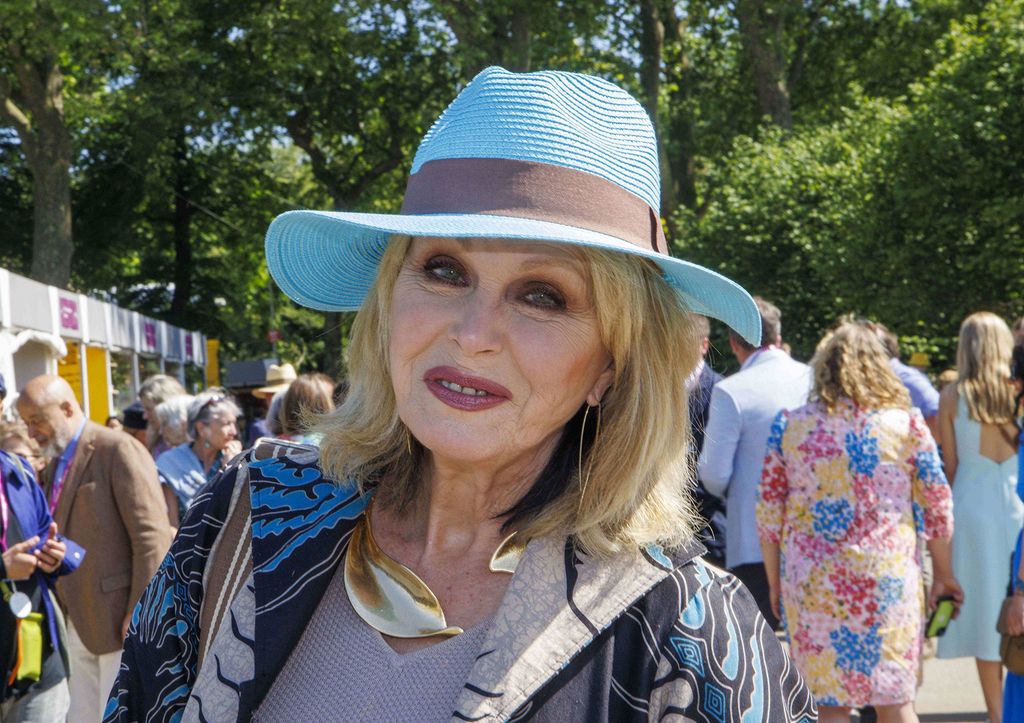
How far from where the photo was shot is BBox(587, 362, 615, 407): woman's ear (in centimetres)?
178

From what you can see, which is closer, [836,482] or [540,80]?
[540,80]

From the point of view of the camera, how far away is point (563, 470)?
1.83 m

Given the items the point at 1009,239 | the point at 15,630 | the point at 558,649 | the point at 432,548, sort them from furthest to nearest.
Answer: the point at 1009,239, the point at 15,630, the point at 432,548, the point at 558,649

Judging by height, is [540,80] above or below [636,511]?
above

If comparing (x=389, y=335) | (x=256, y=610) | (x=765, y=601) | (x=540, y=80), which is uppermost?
Result: (x=540, y=80)

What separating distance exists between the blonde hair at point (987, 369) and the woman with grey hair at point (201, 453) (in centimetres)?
397

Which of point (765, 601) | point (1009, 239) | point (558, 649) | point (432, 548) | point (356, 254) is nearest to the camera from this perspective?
point (558, 649)

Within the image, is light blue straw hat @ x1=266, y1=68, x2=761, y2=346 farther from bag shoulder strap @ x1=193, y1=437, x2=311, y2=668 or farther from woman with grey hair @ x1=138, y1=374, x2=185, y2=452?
woman with grey hair @ x1=138, y1=374, x2=185, y2=452

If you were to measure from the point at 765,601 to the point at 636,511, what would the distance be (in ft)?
14.2

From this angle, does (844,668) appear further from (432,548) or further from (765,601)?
(432,548)

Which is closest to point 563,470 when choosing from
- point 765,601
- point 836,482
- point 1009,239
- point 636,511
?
point 636,511

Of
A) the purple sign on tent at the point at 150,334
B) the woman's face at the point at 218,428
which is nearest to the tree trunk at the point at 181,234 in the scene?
the purple sign on tent at the point at 150,334

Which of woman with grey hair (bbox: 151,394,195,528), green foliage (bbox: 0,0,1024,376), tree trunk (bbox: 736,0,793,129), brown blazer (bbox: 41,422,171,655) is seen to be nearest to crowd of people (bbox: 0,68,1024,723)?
brown blazer (bbox: 41,422,171,655)

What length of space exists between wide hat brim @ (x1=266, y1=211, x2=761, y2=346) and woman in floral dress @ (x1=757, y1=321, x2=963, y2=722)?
10.3ft
